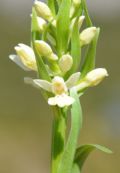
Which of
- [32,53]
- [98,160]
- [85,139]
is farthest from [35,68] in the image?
[85,139]

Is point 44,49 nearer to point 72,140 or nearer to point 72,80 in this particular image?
point 72,80

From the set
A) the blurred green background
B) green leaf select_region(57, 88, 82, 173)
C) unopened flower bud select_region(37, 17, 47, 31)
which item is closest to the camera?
green leaf select_region(57, 88, 82, 173)

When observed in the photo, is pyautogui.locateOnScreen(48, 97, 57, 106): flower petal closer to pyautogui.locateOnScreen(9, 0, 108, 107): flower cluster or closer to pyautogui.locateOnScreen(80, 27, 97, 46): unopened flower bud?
pyautogui.locateOnScreen(9, 0, 108, 107): flower cluster

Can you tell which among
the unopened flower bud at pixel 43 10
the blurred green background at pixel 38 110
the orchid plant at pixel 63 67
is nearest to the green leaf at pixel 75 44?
the orchid plant at pixel 63 67

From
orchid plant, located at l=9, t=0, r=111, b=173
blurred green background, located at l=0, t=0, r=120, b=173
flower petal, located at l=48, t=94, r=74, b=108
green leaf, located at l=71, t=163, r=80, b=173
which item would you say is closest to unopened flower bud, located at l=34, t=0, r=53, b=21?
orchid plant, located at l=9, t=0, r=111, b=173

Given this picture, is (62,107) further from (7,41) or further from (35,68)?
(7,41)

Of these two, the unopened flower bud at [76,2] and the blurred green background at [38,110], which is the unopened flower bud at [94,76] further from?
the blurred green background at [38,110]
